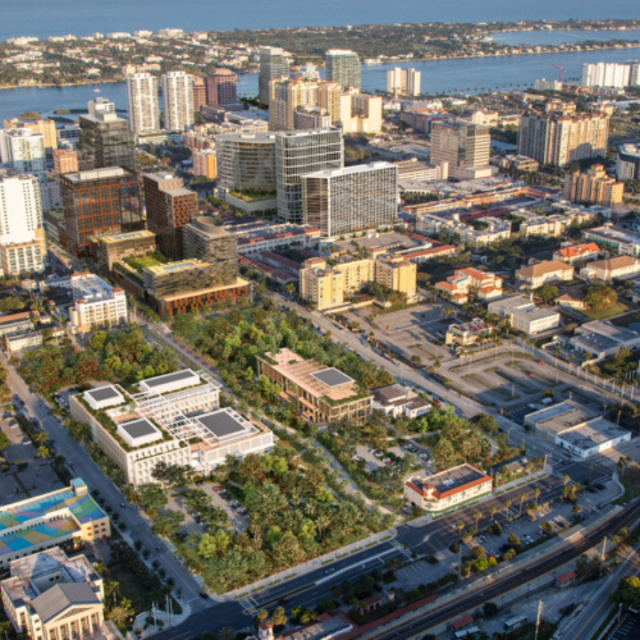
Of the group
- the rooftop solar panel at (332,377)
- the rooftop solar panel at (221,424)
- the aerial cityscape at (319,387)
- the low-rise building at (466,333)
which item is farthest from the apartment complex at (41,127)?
the rooftop solar panel at (221,424)

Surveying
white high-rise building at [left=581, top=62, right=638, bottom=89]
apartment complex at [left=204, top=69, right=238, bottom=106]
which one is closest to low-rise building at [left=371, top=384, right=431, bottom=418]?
apartment complex at [left=204, top=69, right=238, bottom=106]

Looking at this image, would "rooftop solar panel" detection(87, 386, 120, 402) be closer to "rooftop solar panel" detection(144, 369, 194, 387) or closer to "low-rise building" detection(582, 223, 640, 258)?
"rooftop solar panel" detection(144, 369, 194, 387)

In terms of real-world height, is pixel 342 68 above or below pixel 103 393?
above

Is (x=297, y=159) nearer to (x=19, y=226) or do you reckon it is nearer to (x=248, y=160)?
(x=248, y=160)

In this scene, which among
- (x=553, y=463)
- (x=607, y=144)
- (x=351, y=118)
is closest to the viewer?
(x=553, y=463)

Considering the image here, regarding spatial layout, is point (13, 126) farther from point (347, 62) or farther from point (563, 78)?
point (563, 78)

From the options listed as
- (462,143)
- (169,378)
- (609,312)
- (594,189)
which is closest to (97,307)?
(169,378)

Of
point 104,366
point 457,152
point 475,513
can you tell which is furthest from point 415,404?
point 457,152
